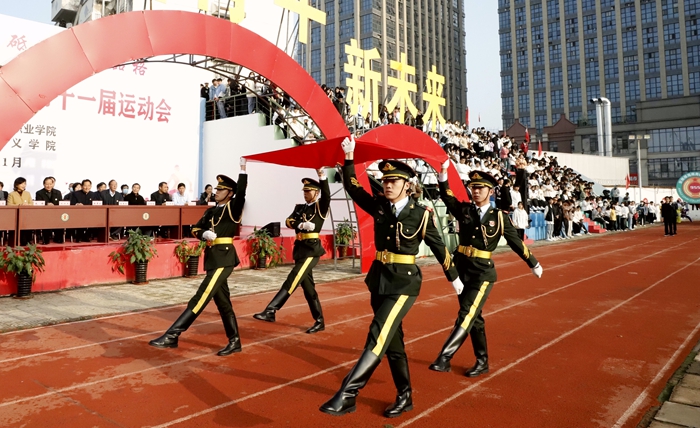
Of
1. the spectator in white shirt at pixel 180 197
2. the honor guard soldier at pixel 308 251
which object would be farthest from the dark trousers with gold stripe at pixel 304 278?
the spectator in white shirt at pixel 180 197

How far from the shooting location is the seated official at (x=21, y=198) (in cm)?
951

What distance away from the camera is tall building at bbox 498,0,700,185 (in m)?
50.6

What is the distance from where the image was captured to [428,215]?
3.69 meters

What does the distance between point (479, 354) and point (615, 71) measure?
67163mm

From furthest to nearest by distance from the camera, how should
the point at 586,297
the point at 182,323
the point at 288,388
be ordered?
the point at 586,297 → the point at 182,323 → the point at 288,388

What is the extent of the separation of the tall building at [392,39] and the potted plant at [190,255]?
4974 cm

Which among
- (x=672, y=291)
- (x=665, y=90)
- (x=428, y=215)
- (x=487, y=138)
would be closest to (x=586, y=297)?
(x=672, y=291)

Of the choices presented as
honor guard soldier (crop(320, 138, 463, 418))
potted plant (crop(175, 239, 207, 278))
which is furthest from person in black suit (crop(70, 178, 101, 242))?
honor guard soldier (crop(320, 138, 463, 418))

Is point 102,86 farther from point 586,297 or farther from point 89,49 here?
point 586,297

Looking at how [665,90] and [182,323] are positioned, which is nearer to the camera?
[182,323]

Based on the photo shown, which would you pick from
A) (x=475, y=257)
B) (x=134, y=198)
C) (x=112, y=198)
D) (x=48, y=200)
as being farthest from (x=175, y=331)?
(x=112, y=198)

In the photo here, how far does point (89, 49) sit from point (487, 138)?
21258 millimetres

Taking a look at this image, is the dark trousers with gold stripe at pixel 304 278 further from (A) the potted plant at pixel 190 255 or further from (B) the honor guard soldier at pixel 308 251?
(A) the potted plant at pixel 190 255

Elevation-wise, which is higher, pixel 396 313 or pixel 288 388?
pixel 396 313
